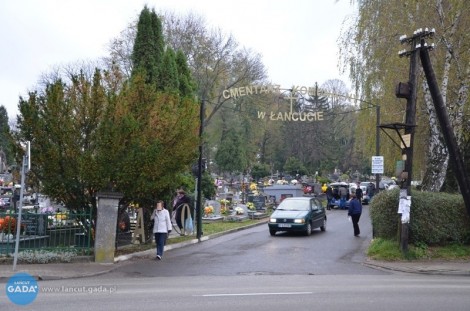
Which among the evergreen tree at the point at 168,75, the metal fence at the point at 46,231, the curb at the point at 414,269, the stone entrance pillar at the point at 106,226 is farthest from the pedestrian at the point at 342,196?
the stone entrance pillar at the point at 106,226

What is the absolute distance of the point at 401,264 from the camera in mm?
15641

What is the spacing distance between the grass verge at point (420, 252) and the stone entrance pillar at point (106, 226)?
7543mm

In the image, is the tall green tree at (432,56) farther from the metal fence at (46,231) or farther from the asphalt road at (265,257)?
the metal fence at (46,231)

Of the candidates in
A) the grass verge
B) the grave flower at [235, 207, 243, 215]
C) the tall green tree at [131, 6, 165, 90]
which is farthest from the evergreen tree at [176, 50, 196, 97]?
the grass verge

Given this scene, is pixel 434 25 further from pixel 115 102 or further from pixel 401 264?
pixel 115 102

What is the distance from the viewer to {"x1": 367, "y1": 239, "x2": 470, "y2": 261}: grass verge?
641 inches

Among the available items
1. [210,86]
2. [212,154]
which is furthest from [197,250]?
[212,154]

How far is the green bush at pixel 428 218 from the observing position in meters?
16.7

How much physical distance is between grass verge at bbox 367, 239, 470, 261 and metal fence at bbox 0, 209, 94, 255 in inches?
331

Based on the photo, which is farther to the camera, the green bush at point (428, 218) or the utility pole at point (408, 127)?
the green bush at point (428, 218)

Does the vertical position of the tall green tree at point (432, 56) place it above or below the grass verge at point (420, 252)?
above

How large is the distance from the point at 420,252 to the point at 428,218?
105 centimetres

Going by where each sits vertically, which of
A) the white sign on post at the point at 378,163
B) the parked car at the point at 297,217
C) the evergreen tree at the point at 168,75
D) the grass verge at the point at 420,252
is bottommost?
the grass verge at the point at 420,252

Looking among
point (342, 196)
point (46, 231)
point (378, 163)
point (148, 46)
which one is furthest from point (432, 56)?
point (342, 196)
